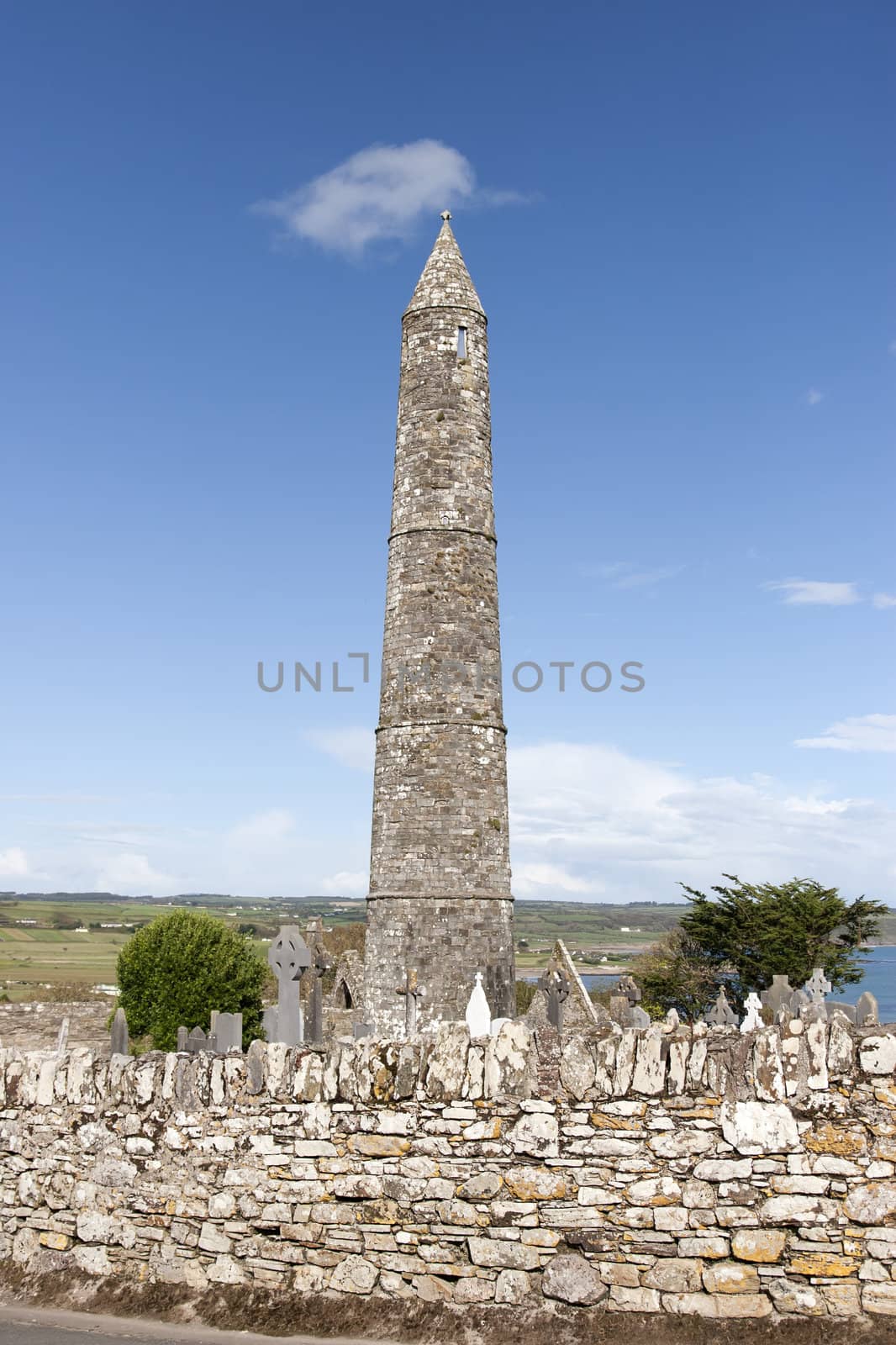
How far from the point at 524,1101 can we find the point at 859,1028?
2.08 metres

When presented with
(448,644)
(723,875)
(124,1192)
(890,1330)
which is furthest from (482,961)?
(723,875)

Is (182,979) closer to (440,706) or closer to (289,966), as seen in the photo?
(440,706)

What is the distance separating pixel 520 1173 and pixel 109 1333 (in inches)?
113

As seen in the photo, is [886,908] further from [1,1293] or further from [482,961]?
[1,1293]

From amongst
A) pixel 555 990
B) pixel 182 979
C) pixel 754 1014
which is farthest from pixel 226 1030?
pixel 182 979

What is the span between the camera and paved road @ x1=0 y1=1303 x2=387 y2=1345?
7277 mm

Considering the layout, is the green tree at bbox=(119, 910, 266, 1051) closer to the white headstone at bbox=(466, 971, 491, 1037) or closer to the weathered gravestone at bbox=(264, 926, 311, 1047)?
the white headstone at bbox=(466, 971, 491, 1037)

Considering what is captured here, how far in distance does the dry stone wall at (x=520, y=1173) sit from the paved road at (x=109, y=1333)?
334 mm

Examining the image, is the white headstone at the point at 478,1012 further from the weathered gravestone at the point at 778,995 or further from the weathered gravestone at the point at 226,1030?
the weathered gravestone at the point at 778,995

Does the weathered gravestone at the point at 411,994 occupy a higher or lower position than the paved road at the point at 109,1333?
higher

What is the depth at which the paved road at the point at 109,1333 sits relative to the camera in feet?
23.9

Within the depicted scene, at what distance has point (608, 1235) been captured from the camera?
7.03 m

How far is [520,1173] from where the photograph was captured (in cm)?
718

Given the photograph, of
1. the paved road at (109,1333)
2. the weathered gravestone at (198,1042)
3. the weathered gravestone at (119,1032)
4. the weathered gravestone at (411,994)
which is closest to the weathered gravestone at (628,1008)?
the weathered gravestone at (411,994)
